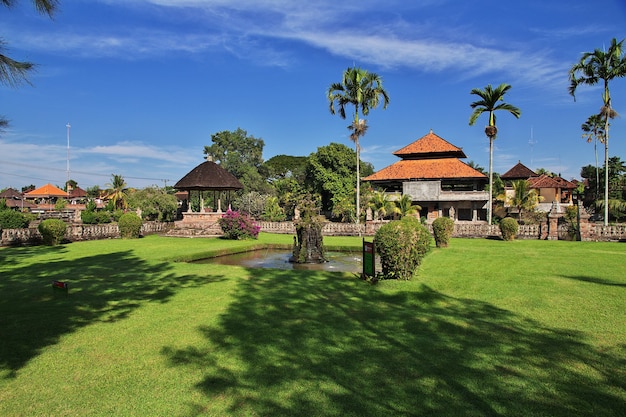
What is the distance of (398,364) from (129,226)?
22.3 m

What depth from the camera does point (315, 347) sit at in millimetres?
5305

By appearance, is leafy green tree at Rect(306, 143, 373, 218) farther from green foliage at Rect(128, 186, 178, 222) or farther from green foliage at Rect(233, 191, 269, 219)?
green foliage at Rect(128, 186, 178, 222)

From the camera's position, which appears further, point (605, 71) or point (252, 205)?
point (252, 205)

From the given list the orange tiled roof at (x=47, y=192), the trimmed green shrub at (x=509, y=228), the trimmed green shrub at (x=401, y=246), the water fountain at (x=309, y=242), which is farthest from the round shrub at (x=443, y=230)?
the orange tiled roof at (x=47, y=192)

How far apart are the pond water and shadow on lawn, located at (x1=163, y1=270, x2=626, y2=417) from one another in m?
6.29

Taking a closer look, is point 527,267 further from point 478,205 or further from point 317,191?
point 317,191

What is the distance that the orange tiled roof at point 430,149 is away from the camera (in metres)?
41.6

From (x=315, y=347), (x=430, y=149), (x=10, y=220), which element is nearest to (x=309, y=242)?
(x=315, y=347)

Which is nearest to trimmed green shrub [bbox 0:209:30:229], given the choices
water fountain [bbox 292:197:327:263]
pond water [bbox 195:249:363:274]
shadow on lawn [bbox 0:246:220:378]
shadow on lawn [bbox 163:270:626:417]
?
shadow on lawn [bbox 0:246:220:378]

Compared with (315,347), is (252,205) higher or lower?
higher

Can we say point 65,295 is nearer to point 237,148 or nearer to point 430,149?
point 430,149

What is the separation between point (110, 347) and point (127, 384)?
4.42 feet

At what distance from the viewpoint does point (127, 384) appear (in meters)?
4.27

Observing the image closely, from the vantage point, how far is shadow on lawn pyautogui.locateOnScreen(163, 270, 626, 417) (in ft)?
12.3
